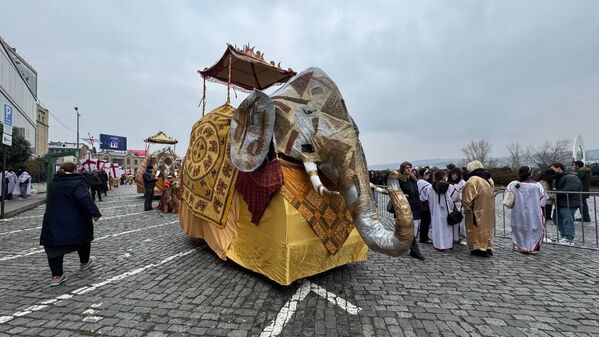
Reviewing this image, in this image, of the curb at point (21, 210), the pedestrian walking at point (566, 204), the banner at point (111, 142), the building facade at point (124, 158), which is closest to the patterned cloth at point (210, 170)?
the pedestrian walking at point (566, 204)

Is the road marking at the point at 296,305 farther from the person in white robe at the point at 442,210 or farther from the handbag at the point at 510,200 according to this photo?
the handbag at the point at 510,200

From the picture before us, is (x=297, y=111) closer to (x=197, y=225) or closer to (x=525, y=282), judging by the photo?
(x=197, y=225)

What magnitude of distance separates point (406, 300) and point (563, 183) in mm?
6336

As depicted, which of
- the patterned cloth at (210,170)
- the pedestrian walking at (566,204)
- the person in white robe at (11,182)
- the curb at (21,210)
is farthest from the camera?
the person in white robe at (11,182)

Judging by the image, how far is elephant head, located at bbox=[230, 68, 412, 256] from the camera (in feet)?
11.9

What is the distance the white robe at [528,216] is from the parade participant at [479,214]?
67cm

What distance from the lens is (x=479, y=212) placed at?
5996 mm

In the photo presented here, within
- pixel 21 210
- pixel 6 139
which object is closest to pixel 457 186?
pixel 6 139

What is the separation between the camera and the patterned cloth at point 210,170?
504cm

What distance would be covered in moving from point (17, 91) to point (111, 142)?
76.0 ft

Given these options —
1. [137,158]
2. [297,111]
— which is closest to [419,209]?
[297,111]

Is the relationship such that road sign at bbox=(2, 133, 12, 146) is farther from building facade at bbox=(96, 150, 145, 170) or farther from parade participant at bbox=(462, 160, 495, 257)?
building facade at bbox=(96, 150, 145, 170)

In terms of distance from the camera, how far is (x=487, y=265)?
5336mm

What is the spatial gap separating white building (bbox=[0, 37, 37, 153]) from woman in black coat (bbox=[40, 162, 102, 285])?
3041 cm
